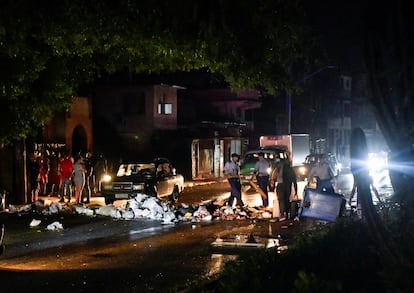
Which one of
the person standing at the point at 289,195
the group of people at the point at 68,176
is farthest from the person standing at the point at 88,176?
the person standing at the point at 289,195

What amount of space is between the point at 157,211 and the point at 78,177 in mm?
4593

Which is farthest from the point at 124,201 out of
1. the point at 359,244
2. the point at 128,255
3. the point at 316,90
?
the point at 316,90

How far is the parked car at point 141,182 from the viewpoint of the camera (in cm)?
2298

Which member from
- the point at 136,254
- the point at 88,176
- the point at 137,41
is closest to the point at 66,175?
the point at 88,176

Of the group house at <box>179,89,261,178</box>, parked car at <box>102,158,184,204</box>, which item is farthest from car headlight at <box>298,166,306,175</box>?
parked car at <box>102,158,184,204</box>

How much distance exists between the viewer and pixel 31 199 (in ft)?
78.5

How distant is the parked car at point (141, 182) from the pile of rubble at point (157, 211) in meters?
1.70

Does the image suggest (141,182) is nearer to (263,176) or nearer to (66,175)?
(66,175)

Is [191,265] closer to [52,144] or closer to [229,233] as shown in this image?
[229,233]

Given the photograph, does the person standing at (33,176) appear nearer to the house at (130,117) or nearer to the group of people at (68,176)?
the group of people at (68,176)

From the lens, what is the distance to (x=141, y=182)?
2306 centimetres

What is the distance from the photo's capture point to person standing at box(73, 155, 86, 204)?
22828mm

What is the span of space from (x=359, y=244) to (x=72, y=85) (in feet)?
25.2

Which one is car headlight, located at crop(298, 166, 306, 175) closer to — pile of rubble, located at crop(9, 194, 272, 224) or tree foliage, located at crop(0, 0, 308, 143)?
pile of rubble, located at crop(9, 194, 272, 224)
